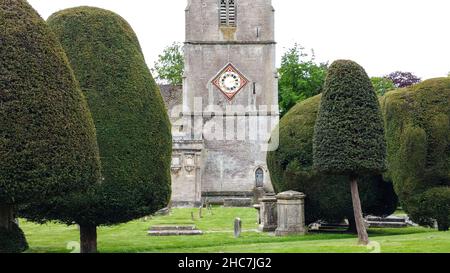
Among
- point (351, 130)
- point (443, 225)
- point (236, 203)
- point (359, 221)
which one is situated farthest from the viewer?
point (236, 203)

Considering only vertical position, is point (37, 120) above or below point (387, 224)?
above

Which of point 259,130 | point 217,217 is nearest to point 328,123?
point 217,217

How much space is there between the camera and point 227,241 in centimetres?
2198

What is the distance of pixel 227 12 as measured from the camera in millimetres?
51656

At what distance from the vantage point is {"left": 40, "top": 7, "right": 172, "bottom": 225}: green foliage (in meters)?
16.7

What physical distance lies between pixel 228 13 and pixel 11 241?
126 feet

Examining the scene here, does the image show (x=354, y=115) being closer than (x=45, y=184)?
No

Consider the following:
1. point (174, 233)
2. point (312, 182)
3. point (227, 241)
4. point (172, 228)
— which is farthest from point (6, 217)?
point (312, 182)

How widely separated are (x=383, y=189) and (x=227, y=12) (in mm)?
30454

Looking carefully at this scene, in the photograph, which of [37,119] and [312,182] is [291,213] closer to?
[312,182]

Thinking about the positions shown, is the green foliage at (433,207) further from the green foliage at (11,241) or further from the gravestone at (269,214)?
the green foliage at (11,241)

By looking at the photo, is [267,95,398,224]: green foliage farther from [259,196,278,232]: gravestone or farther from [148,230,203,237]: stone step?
[148,230,203,237]: stone step

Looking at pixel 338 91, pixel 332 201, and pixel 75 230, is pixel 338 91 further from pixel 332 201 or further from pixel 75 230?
pixel 75 230

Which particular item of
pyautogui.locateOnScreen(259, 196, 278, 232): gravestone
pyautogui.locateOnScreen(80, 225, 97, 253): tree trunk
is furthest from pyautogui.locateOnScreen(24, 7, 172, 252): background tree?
pyautogui.locateOnScreen(259, 196, 278, 232): gravestone
